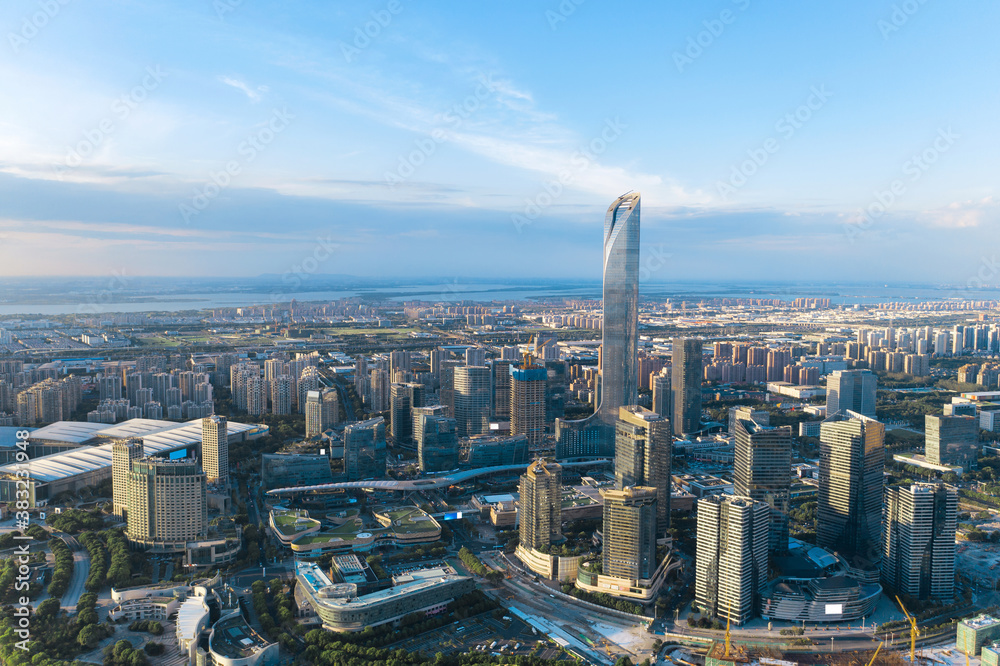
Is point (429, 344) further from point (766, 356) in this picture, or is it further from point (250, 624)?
point (250, 624)

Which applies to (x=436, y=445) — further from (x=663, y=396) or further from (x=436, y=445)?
(x=663, y=396)

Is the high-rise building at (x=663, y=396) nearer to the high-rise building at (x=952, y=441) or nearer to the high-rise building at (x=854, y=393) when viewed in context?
the high-rise building at (x=854, y=393)

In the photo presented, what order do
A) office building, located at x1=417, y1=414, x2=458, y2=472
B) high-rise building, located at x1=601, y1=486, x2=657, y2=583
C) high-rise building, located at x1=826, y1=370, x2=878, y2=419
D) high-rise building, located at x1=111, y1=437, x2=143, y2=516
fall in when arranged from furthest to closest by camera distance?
high-rise building, located at x1=826, y1=370, x2=878, y2=419
office building, located at x1=417, y1=414, x2=458, y2=472
high-rise building, located at x1=111, y1=437, x2=143, y2=516
high-rise building, located at x1=601, y1=486, x2=657, y2=583

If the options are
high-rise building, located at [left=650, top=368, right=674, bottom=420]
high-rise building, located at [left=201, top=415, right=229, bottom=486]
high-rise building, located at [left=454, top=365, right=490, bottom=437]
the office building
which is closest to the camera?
high-rise building, located at [left=201, top=415, right=229, bottom=486]

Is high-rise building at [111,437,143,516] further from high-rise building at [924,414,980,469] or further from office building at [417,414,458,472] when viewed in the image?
high-rise building at [924,414,980,469]

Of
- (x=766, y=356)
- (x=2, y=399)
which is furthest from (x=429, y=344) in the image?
(x=2, y=399)

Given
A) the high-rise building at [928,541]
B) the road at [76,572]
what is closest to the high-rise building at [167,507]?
the road at [76,572]

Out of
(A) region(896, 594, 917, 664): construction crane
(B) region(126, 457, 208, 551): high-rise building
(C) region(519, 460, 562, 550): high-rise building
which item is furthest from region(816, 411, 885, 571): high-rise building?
(B) region(126, 457, 208, 551): high-rise building
